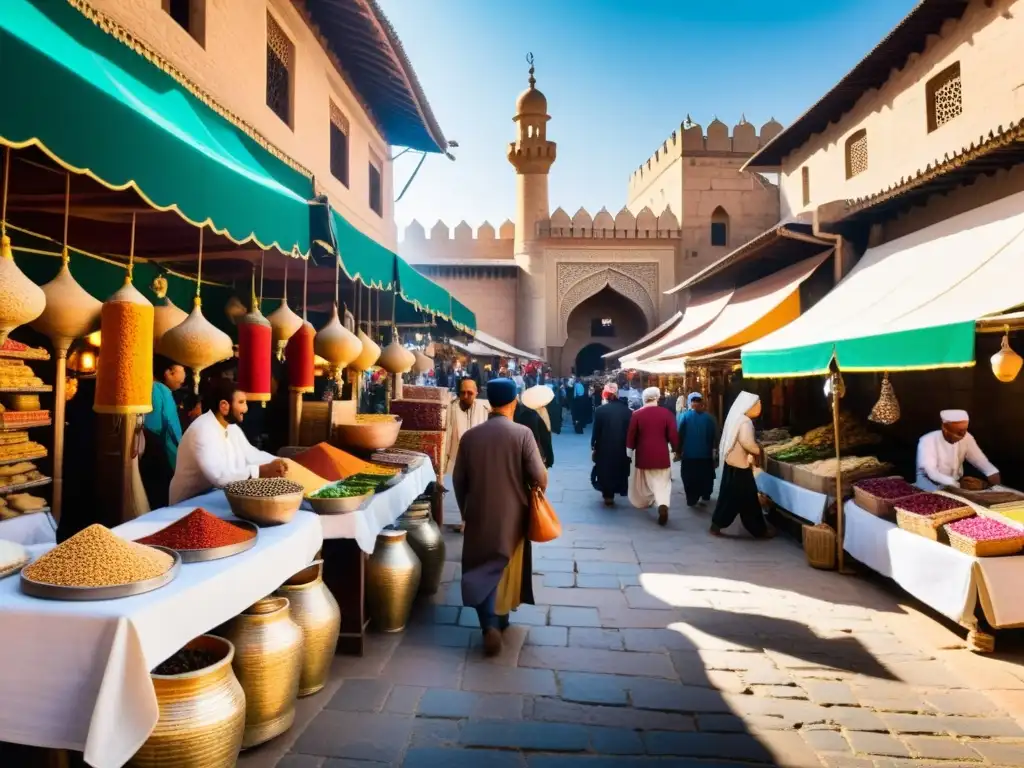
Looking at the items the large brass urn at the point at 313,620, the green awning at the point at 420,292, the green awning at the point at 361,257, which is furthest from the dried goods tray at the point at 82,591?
the green awning at the point at 420,292

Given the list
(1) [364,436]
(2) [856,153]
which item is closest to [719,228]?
(2) [856,153]

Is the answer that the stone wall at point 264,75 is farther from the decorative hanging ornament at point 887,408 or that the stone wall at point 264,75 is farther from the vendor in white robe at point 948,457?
the vendor in white robe at point 948,457

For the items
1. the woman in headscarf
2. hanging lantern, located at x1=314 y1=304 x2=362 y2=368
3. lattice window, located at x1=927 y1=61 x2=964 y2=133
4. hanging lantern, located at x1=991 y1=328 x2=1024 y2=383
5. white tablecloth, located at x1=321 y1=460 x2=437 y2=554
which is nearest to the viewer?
white tablecloth, located at x1=321 y1=460 x2=437 y2=554

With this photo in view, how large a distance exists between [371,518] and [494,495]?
671 millimetres

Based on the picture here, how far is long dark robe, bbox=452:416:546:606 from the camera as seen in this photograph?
3.64 m

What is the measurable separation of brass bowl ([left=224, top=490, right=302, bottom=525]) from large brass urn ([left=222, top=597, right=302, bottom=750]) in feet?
1.15

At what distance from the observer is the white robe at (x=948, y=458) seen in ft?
16.2

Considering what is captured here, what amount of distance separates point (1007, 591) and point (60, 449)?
527 cm

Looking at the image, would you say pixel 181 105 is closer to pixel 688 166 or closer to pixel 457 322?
pixel 457 322

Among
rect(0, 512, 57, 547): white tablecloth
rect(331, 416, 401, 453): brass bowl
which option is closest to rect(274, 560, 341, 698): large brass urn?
rect(0, 512, 57, 547): white tablecloth

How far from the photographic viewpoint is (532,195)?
20859mm

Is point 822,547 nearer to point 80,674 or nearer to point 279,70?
point 80,674

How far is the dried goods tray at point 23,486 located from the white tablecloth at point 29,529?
17 centimetres

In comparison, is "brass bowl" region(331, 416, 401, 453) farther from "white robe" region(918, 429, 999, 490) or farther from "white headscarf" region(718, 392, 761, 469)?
"white robe" region(918, 429, 999, 490)
